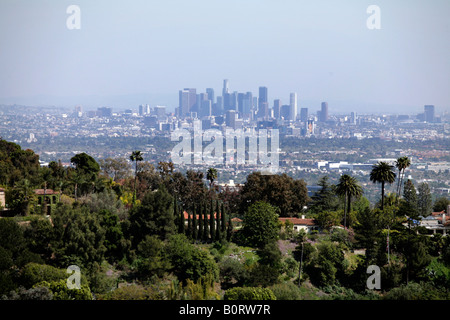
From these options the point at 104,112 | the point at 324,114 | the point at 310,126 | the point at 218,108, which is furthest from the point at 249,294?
the point at 104,112

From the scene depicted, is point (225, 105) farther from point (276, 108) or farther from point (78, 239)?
point (78, 239)

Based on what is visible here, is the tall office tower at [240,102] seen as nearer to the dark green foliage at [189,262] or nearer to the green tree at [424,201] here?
the green tree at [424,201]

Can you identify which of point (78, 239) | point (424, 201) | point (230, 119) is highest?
point (230, 119)

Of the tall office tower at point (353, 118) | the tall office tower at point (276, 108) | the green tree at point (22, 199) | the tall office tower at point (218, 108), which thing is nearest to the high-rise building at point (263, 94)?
the tall office tower at point (276, 108)

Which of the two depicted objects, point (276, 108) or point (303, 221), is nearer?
point (303, 221)

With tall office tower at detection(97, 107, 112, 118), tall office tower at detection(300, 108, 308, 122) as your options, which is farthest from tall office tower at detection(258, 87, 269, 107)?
tall office tower at detection(97, 107, 112, 118)

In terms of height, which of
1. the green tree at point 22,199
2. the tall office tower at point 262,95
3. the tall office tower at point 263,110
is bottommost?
the green tree at point 22,199

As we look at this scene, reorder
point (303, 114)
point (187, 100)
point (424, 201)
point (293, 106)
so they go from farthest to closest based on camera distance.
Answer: point (303, 114) < point (293, 106) < point (187, 100) < point (424, 201)
